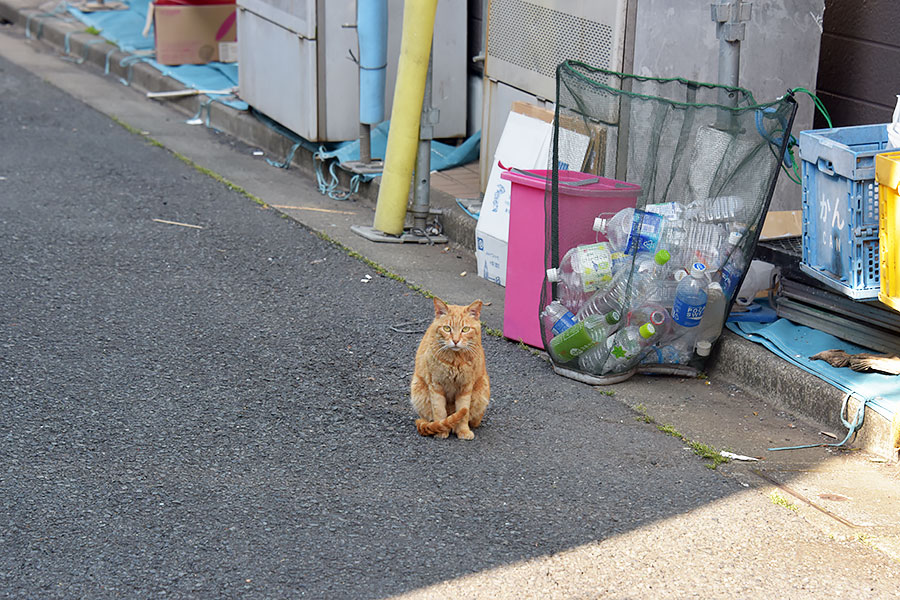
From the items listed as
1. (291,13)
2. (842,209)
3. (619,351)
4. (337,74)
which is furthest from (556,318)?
(291,13)

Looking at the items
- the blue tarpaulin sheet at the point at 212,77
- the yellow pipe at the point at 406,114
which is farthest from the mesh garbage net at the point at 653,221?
the blue tarpaulin sheet at the point at 212,77

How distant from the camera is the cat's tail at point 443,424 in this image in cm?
419

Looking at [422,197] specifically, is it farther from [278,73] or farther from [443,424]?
[443,424]

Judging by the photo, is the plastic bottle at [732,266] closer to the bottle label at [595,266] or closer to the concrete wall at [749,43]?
the bottle label at [595,266]

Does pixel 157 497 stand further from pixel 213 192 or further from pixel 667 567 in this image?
pixel 213 192

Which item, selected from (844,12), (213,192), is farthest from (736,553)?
(213,192)

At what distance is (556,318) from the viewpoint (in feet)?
16.1

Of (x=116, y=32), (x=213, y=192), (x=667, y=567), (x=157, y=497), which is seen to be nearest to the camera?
(x=667, y=567)

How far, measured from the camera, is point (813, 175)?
4.54 m

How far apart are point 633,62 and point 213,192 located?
3406mm

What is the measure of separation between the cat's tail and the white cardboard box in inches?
76.8

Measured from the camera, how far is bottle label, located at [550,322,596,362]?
15.6 feet

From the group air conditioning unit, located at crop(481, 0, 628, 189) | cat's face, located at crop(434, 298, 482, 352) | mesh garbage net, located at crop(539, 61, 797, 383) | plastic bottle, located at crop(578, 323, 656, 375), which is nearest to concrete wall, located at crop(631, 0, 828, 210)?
air conditioning unit, located at crop(481, 0, 628, 189)

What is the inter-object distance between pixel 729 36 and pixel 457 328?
2007 millimetres
